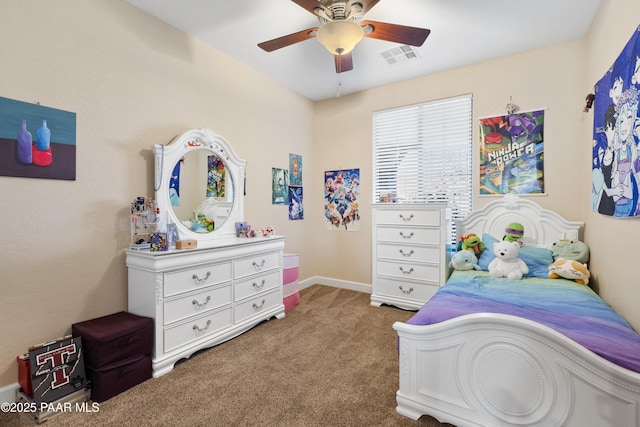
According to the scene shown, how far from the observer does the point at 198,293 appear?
2332 mm

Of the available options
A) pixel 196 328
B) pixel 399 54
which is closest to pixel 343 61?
pixel 399 54

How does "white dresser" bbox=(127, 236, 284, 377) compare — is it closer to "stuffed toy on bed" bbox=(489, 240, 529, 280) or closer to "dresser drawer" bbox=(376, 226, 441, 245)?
"dresser drawer" bbox=(376, 226, 441, 245)

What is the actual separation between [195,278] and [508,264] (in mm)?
2634

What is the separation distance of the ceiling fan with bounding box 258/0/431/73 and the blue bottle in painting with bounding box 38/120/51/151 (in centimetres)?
162

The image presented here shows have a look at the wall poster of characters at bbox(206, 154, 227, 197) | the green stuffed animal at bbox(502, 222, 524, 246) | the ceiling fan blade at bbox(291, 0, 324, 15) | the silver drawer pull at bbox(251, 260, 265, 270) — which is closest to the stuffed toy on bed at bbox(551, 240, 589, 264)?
the green stuffed animal at bbox(502, 222, 524, 246)

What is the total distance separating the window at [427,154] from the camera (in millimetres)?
3465

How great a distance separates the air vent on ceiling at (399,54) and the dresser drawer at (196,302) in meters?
2.79

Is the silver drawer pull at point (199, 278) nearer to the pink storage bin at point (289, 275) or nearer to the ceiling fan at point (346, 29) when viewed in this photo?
the pink storage bin at point (289, 275)

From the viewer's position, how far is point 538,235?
292 cm

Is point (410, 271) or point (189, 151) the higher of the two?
point (189, 151)

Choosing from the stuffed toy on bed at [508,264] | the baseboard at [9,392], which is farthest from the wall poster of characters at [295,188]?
the baseboard at [9,392]

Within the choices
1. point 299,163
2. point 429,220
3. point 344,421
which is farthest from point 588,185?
point 299,163

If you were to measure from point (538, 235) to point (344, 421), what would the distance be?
102 inches

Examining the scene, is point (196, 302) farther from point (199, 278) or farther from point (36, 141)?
point (36, 141)
